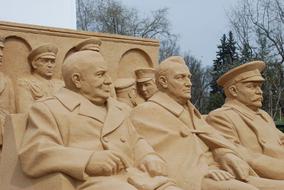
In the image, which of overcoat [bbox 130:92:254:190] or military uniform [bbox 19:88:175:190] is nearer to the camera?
military uniform [bbox 19:88:175:190]

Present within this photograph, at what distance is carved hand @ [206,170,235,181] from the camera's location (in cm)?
520

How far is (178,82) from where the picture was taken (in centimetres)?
585

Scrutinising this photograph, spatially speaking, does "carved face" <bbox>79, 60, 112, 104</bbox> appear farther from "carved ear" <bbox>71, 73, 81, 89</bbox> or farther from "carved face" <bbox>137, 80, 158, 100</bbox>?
"carved face" <bbox>137, 80, 158, 100</bbox>

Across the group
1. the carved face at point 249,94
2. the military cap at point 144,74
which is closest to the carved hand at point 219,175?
the carved face at point 249,94

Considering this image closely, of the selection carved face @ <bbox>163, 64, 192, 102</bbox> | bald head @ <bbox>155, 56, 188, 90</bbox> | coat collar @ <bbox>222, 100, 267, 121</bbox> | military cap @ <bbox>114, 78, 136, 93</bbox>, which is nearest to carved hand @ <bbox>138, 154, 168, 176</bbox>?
carved face @ <bbox>163, 64, 192, 102</bbox>

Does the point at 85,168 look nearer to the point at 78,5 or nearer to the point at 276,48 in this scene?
the point at 276,48

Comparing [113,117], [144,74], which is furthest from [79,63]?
[144,74]

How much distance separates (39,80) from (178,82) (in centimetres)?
245

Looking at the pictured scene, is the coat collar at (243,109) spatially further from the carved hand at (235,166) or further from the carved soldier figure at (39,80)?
the carved soldier figure at (39,80)

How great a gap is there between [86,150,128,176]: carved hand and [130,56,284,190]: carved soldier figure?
907 mm

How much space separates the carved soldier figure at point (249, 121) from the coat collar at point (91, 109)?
1.69m

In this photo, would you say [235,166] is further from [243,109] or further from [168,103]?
[243,109]

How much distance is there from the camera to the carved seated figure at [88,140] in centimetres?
453

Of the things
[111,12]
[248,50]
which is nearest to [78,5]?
[111,12]
